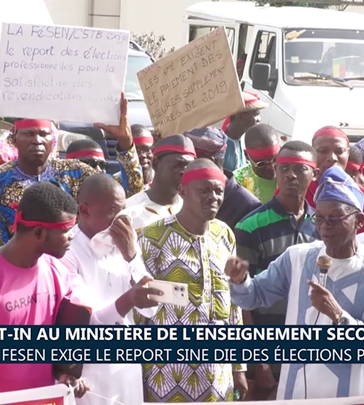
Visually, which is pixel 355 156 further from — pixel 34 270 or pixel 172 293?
pixel 34 270

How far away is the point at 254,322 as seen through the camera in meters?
5.54

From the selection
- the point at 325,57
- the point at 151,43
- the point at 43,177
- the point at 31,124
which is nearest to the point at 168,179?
the point at 43,177

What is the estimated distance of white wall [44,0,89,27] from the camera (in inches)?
923

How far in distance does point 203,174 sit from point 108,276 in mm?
702

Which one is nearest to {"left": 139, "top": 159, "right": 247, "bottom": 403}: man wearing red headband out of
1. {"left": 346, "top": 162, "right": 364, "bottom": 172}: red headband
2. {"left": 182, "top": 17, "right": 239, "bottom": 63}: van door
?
{"left": 346, "top": 162, "right": 364, "bottom": 172}: red headband

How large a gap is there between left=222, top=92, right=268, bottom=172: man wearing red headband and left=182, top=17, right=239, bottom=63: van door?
21.4 ft

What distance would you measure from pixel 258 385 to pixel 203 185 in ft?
3.61

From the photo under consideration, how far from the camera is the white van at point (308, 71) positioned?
39.6ft

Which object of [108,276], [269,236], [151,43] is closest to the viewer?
[108,276]

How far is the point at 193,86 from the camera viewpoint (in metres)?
6.27

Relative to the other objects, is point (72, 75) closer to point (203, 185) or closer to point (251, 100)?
point (203, 185)

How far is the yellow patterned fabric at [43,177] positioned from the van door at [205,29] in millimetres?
8576

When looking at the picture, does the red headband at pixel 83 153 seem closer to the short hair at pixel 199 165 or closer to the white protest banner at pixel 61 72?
the white protest banner at pixel 61 72

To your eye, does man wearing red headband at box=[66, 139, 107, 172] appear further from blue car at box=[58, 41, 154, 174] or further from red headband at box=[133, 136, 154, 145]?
blue car at box=[58, 41, 154, 174]
